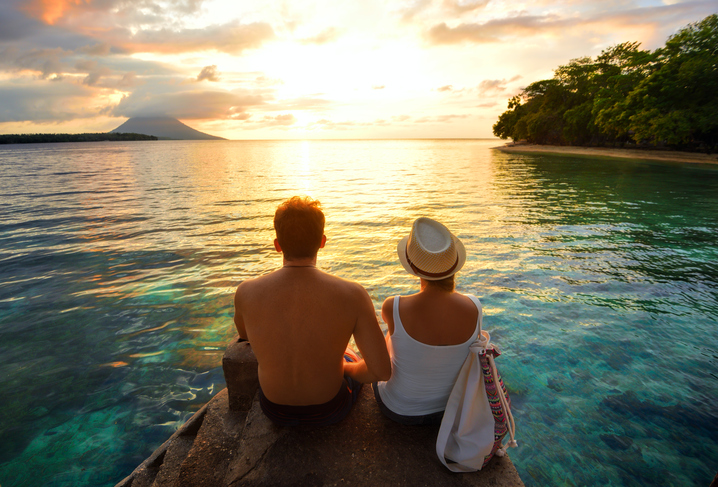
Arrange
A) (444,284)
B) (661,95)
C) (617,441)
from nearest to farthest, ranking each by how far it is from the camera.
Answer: (444,284) < (617,441) < (661,95)

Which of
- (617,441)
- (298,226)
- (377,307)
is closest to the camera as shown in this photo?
(298,226)

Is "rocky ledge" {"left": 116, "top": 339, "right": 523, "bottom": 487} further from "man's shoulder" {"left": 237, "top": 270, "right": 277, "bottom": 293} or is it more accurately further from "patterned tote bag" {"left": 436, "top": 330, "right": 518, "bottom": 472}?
"man's shoulder" {"left": 237, "top": 270, "right": 277, "bottom": 293}

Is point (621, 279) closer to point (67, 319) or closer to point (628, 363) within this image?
point (628, 363)

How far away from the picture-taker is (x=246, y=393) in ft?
9.79

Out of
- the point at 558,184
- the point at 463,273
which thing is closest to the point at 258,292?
the point at 463,273

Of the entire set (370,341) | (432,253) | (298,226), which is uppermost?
(298,226)

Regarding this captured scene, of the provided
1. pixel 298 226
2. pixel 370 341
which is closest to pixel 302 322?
pixel 370 341

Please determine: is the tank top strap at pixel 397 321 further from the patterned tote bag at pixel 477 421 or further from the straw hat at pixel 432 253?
the patterned tote bag at pixel 477 421

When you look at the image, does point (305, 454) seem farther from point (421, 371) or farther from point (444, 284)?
point (444, 284)

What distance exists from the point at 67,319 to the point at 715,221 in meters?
19.2

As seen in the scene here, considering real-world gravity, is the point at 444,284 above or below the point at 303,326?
above

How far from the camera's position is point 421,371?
2416 millimetres

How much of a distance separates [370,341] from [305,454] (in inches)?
32.6

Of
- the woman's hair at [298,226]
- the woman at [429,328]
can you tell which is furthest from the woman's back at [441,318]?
the woman's hair at [298,226]
